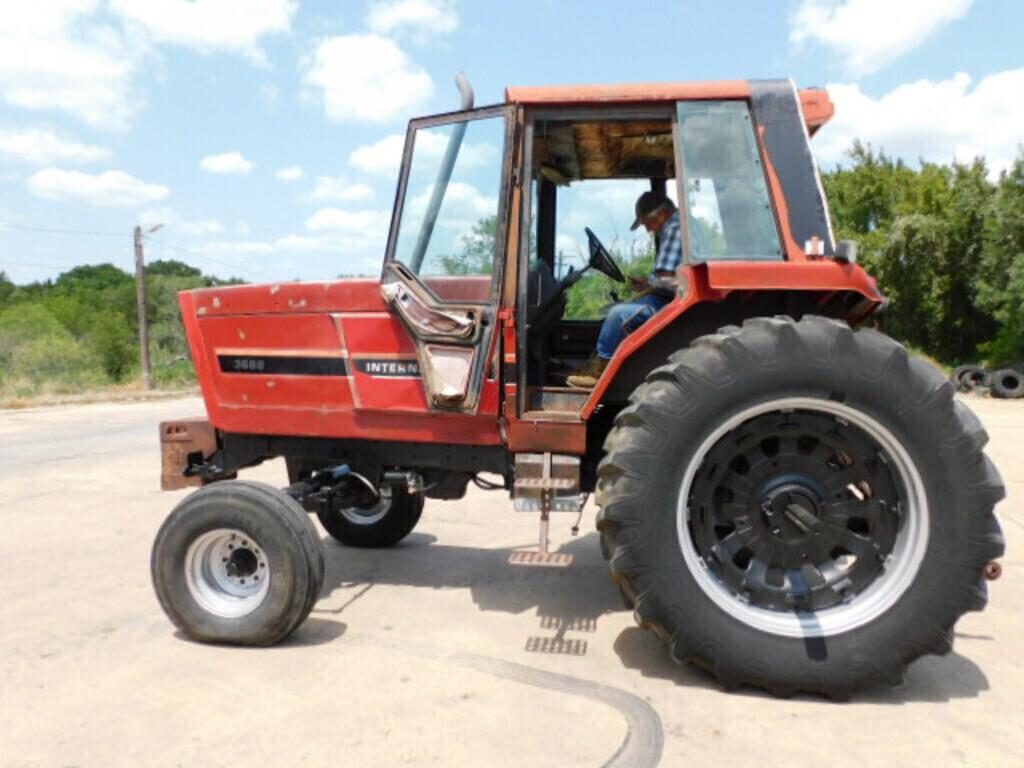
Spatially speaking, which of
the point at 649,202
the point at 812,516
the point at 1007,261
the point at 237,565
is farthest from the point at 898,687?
the point at 1007,261

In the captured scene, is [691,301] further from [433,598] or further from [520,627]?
Result: [433,598]

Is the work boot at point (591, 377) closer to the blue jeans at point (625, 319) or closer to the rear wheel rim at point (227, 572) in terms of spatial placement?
the blue jeans at point (625, 319)

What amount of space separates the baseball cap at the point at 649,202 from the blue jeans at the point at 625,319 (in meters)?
0.66

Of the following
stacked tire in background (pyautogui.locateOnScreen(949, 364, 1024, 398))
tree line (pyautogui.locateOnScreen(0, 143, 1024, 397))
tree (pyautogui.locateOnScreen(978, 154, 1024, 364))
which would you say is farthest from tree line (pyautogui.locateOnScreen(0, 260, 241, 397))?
tree (pyautogui.locateOnScreen(978, 154, 1024, 364))

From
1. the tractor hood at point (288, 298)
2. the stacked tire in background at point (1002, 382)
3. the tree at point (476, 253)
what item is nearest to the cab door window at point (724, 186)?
the tree at point (476, 253)

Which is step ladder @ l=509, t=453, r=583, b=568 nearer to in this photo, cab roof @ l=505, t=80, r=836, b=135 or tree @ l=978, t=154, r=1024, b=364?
cab roof @ l=505, t=80, r=836, b=135

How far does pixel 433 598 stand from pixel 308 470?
1067 mm

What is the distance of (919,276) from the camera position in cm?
2867

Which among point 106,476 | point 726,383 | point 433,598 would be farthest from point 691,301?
point 106,476

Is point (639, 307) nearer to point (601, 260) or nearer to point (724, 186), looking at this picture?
point (724, 186)

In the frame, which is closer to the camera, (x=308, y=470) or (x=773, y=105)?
(x=773, y=105)

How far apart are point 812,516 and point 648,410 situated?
2.76ft

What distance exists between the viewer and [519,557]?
3697 mm

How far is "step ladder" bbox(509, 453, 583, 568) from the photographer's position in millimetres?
3770
